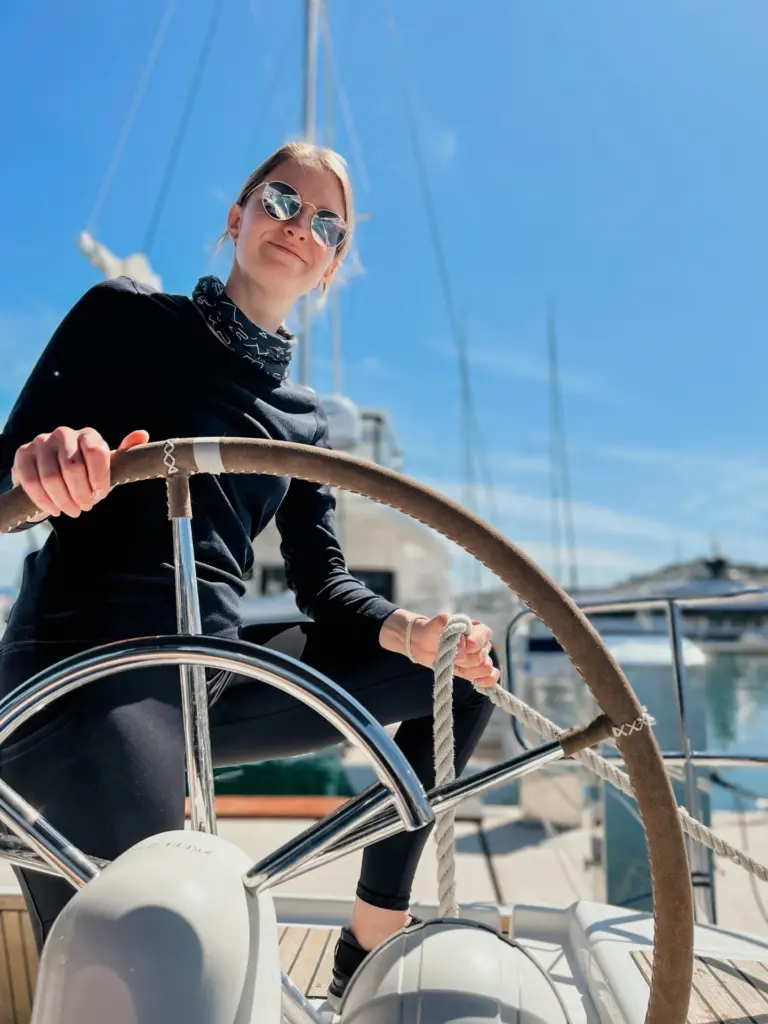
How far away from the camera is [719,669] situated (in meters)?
27.8

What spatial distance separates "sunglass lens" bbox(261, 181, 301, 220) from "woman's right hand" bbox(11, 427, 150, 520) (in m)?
0.61

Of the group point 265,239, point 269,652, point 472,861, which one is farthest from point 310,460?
point 472,861

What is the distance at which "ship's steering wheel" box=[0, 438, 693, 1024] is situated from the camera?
1.96 ft

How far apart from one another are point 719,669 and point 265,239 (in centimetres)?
2996

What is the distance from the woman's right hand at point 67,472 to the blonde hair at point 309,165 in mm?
703

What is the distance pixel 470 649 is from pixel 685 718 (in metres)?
1.05

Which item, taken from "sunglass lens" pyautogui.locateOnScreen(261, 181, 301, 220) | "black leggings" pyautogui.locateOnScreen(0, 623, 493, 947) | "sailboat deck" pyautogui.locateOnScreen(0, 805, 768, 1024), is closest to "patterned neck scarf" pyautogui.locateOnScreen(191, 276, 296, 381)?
"sunglass lens" pyautogui.locateOnScreen(261, 181, 301, 220)

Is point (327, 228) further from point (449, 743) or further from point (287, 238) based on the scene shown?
point (449, 743)

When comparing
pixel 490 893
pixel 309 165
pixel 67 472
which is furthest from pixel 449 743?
pixel 490 893

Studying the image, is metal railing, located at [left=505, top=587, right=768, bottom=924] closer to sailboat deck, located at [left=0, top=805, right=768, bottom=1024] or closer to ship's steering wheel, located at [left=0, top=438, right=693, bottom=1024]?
sailboat deck, located at [left=0, top=805, right=768, bottom=1024]

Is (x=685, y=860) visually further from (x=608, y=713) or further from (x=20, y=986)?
(x=20, y=986)

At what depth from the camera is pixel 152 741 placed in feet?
2.87

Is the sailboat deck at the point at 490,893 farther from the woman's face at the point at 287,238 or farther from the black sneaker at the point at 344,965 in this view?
the woman's face at the point at 287,238

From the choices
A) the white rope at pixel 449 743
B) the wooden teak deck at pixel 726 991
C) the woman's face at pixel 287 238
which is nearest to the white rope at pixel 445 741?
the white rope at pixel 449 743
